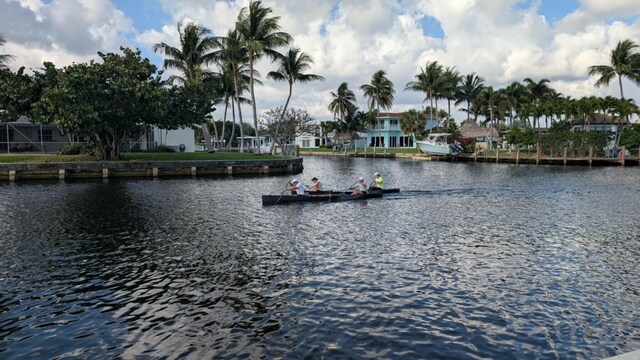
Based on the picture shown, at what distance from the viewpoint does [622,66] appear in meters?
64.2

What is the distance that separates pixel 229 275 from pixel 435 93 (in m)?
81.5

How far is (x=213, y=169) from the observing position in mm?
45656

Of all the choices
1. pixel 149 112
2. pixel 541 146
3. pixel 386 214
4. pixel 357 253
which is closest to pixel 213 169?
pixel 149 112

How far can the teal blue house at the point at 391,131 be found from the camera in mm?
108062

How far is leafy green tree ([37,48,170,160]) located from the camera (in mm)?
38094

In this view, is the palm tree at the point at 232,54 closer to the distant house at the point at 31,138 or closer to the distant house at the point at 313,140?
the distant house at the point at 31,138

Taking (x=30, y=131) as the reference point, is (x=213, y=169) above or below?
below

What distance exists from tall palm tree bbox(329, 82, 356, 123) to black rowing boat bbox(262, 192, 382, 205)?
2885 inches

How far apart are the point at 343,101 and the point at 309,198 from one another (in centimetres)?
7579

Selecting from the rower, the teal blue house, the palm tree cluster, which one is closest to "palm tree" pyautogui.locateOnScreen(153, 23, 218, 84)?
the palm tree cluster

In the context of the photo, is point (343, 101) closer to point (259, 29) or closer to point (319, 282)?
point (259, 29)

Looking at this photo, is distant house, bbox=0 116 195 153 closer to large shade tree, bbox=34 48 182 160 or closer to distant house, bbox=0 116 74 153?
distant house, bbox=0 116 74 153

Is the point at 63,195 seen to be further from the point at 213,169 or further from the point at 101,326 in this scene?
the point at 101,326

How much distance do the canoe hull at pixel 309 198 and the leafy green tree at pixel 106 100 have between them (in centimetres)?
2061
